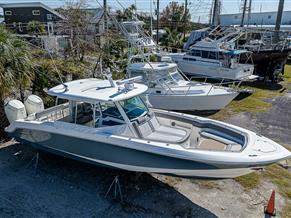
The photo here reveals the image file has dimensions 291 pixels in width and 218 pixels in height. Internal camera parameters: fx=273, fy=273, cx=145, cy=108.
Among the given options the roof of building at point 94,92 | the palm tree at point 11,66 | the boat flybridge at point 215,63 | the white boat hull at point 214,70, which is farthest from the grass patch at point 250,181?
the white boat hull at point 214,70

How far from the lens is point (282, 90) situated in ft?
50.6

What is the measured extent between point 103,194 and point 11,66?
14.5 ft

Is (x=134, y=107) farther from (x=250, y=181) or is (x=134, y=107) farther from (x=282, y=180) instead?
(x=282, y=180)

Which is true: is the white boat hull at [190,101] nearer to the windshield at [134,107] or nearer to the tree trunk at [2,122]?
the windshield at [134,107]

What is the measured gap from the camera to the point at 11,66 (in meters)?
7.47

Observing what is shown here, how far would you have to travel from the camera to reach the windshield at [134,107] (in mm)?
5977

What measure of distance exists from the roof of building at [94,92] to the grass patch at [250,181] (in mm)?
3110

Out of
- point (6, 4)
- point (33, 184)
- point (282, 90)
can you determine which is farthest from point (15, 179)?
point (6, 4)

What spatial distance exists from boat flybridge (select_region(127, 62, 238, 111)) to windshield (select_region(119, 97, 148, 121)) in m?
4.22

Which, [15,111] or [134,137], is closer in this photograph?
[134,137]

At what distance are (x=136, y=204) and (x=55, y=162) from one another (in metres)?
2.67

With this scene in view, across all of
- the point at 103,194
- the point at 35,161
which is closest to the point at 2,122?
the point at 35,161

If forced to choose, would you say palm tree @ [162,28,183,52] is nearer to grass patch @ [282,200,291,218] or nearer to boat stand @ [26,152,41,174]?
boat stand @ [26,152,41,174]

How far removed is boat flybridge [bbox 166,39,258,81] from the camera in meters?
15.0
